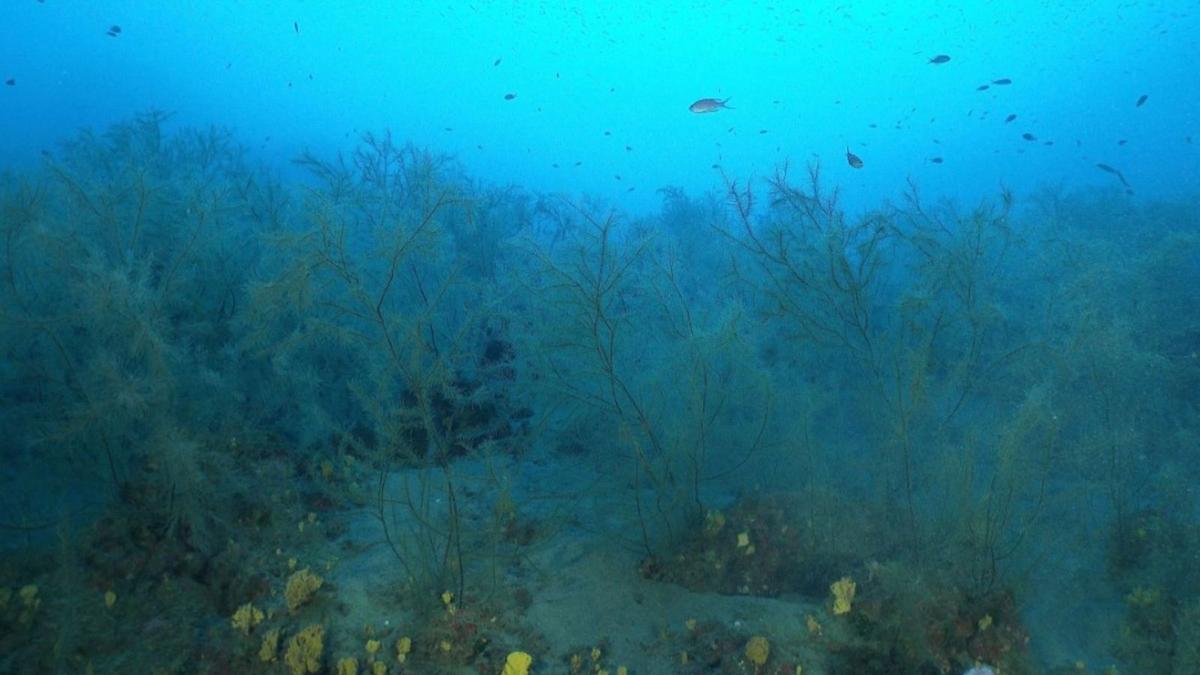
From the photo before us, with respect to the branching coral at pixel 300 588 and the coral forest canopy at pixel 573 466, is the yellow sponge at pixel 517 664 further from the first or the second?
the branching coral at pixel 300 588

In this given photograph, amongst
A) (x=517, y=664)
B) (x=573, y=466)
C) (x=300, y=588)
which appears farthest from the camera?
(x=573, y=466)

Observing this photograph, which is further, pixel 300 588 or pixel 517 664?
pixel 300 588

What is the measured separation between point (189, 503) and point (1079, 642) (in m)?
7.01

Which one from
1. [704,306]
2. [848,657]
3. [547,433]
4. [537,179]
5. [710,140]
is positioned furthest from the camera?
[710,140]

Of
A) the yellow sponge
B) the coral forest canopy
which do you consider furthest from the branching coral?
the yellow sponge

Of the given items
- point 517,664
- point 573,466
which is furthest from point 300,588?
point 573,466

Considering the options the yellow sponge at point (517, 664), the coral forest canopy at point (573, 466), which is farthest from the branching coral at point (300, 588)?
the yellow sponge at point (517, 664)

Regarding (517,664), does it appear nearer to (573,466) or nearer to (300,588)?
(300,588)

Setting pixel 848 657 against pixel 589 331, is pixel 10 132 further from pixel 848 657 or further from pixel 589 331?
pixel 848 657

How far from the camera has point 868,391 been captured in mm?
6371

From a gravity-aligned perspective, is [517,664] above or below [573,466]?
above

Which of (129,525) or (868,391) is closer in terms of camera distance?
(129,525)

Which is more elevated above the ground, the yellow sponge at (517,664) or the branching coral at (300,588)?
the branching coral at (300,588)

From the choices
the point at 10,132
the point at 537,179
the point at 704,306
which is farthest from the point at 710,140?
the point at 704,306
